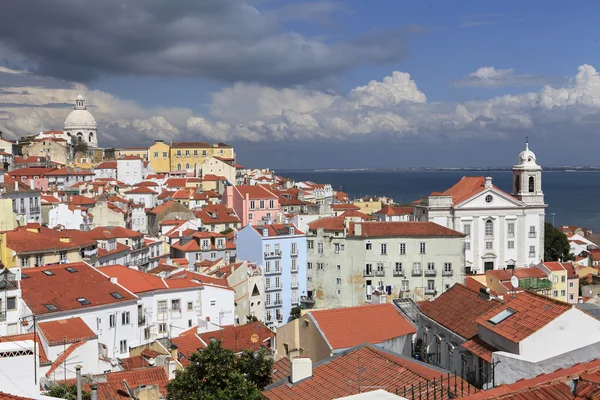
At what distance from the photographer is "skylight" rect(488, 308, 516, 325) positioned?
1420cm

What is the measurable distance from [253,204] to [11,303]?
45.6 metres

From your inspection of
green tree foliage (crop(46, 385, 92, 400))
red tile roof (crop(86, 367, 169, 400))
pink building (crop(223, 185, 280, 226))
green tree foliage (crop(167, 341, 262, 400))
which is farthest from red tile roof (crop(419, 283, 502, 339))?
pink building (crop(223, 185, 280, 226))

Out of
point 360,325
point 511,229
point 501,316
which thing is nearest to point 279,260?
point 511,229

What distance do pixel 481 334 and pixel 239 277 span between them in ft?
90.6

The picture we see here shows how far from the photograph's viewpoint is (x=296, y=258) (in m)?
48.7

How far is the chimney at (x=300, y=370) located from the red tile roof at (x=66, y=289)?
586 inches

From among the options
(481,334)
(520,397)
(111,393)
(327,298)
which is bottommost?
(327,298)

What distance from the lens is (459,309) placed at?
720 inches

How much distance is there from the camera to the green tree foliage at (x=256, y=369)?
14.6 metres

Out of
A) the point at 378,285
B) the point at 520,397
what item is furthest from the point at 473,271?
the point at 520,397

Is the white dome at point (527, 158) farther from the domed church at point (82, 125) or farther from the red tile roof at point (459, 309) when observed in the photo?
the domed church at point (82, 125)

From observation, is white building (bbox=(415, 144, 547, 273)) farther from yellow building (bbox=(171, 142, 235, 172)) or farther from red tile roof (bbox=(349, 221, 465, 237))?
yellow building (bbox=(171, 142, 235, 172))

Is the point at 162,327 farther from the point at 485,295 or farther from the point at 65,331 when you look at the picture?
the point at 485,295

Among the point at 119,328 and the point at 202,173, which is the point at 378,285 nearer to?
the point at 119,328
